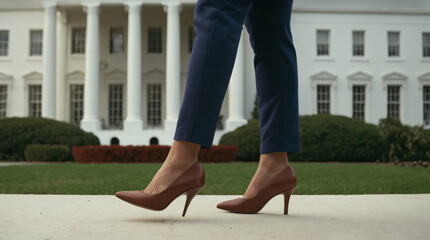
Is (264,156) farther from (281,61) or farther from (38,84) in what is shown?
(38,84)

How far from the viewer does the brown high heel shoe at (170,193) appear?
2.33 m

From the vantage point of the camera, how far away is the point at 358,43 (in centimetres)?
3180

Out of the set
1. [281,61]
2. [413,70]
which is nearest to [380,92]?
[413,70]

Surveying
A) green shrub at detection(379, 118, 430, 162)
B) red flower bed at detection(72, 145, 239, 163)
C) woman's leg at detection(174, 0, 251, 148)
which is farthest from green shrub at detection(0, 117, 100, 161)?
woman's leg at detection(174, 0, 251, 148)

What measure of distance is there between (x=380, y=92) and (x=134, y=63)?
16.1m

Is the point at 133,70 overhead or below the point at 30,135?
overhead

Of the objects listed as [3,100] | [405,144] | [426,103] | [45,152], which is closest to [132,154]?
[45,152]

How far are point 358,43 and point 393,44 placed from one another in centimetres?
239

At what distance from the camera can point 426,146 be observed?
64.1ft

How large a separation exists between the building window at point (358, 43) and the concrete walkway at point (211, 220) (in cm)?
3017

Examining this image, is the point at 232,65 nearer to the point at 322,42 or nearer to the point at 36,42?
the point at 322,42

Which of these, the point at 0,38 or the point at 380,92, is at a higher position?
the point at 0,38

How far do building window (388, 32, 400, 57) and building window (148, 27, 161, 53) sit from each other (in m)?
15.4

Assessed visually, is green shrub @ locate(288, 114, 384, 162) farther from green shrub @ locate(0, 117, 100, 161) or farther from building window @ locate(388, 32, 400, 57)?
building window @ locate(388, 32, 400, 57)
